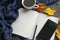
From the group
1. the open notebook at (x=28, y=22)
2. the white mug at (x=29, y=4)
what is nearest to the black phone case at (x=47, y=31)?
the open notebook at (x=28, y=22)

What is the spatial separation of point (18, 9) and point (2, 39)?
22 centimetres

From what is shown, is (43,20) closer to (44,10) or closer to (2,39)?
(44,10)

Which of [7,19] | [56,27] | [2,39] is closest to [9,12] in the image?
[7,19]

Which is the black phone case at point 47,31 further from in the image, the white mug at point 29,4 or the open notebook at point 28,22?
the white mug at point 29,4

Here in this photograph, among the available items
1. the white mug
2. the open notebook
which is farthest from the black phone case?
the white mug

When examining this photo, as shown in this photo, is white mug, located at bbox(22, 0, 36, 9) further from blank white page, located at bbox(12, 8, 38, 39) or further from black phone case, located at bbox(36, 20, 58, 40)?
black phone case, located at bbox(36, 20, 58, 40)

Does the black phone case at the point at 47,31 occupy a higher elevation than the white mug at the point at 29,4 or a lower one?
lower

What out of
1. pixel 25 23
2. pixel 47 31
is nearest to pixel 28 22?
pixel 25 23

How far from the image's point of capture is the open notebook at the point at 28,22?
0.89m

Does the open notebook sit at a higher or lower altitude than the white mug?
lower

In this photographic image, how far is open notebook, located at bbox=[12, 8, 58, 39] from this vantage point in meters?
0.89

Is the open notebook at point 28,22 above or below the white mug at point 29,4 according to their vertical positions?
below

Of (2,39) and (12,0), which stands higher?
(12,0)

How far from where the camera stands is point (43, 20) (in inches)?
36.8
